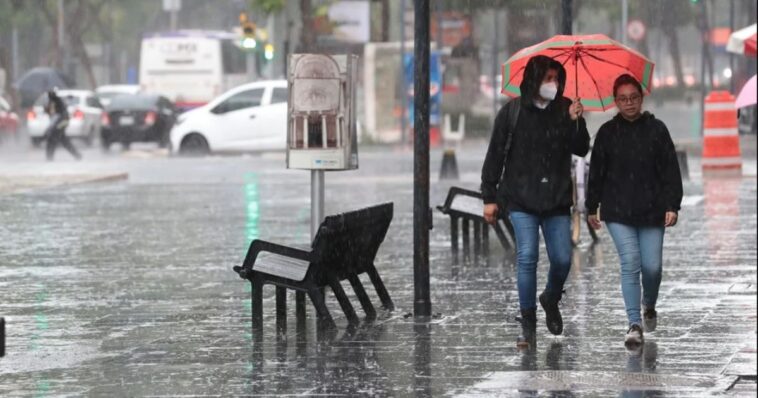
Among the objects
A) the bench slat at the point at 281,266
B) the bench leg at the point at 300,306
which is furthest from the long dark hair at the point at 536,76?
the bench leg at the point at 300,306

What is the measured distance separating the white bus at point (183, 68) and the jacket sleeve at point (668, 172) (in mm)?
44334

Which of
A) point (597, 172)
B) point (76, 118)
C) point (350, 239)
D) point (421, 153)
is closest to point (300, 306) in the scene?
point (350, 239)

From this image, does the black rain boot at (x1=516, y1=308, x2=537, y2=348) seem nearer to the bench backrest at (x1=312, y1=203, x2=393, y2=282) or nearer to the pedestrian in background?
the bench backrest at (x1=312, y1=203, x2=393, y2=282)

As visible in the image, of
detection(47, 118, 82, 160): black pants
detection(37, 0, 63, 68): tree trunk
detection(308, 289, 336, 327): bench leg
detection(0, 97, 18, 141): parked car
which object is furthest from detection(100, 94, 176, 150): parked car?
detection(308, 289, 336, 327): bench leg

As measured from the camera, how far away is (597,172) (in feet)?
35.0

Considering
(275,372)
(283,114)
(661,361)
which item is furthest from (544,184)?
(283,114)

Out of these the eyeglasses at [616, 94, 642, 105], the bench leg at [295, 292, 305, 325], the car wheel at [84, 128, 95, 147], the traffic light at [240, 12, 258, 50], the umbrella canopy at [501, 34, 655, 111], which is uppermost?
the traffic light at [240, 12, 258, 50]

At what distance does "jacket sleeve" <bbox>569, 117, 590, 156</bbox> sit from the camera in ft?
34.3

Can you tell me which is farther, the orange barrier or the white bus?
the white bus

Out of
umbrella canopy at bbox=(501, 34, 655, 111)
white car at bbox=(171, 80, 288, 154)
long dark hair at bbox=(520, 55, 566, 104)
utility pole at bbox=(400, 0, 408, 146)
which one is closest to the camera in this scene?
long dark hair at bbox=(520, 55, 566, 104)

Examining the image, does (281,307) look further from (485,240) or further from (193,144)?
(193,144)

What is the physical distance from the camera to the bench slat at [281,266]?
36.9 feet

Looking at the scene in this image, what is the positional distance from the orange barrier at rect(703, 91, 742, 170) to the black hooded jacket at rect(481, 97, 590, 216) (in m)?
17.4

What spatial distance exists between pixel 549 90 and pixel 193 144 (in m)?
29.9
